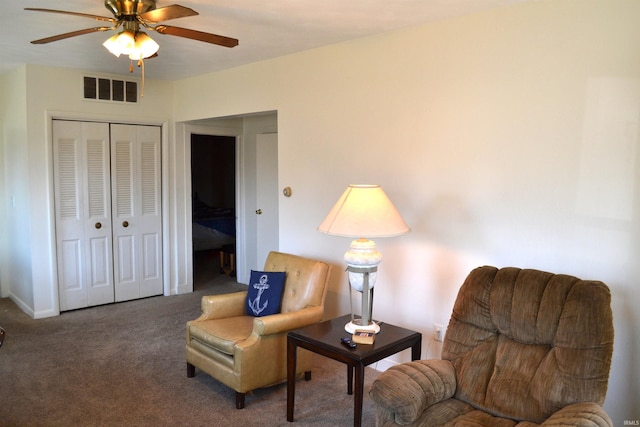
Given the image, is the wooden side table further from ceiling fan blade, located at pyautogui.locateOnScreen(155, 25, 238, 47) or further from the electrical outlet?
ceiling fan blade, located at pyautogui.locateOnScreen(155, 25, 238, 47)

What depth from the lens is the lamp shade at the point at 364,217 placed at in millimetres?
2697

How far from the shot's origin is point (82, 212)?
16.3 feet

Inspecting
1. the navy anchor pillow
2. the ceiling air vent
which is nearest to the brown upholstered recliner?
the navy anchor pillow

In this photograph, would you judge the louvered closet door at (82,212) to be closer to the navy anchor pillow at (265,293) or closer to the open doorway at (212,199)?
the open doorway at (212,199)

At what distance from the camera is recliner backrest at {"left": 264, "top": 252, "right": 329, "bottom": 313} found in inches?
131

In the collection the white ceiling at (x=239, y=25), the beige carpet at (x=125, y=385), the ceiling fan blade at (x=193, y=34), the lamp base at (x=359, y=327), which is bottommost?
the beige carpet at (x=125, y=385)

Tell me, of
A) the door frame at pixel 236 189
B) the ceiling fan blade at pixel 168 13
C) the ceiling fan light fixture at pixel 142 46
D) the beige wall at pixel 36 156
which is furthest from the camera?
the door frame at pixel 236 189

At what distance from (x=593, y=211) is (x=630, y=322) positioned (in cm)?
58

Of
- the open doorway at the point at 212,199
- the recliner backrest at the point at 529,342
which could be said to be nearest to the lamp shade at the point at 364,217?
the recliner backrest at the point at 529,342

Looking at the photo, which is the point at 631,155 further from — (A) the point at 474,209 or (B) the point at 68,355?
(B) the point at 68,355

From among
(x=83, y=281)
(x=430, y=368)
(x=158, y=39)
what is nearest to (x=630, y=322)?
(x=430, y=368)

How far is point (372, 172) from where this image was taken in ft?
11.6

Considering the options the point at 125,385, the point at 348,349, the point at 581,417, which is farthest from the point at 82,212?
the point at 581,417

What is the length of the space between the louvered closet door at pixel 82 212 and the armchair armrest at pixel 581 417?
4.54 m
